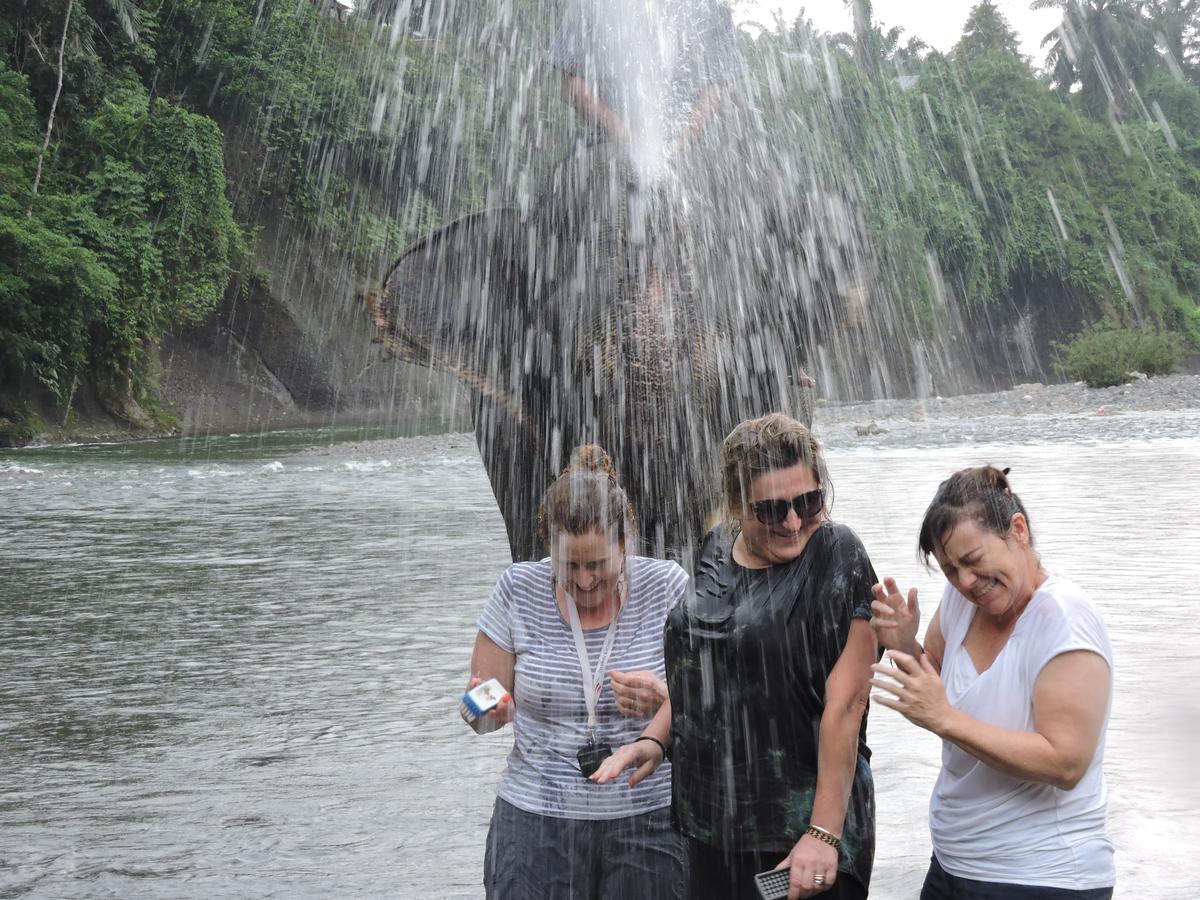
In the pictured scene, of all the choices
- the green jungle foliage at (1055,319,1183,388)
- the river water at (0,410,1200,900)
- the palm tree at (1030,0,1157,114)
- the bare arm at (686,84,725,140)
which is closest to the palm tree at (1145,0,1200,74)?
the palm tree at (1030,0,1157,114)

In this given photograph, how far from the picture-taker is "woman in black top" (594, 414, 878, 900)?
8.20 feet

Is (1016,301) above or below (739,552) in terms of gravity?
above

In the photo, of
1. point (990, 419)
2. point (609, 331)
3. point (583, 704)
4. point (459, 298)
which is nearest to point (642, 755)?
point (583, 704)

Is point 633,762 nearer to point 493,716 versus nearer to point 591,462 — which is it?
point 493,716

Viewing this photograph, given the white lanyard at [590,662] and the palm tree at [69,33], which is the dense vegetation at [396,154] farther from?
the white lanyard at [590,662]

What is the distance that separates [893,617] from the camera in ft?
8.04

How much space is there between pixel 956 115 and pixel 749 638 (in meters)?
62.0

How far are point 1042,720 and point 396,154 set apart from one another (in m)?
41.9

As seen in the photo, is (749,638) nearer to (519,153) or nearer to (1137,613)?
(1137,613)

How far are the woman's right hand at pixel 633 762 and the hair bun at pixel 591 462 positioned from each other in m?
0.53

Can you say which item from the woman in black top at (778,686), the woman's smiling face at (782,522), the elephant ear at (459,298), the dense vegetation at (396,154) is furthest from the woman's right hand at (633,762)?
the dense vegetation at (396,154)

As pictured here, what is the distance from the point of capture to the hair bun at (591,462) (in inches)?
111

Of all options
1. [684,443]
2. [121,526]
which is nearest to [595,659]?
[684,443]

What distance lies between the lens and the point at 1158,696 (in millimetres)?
5457
